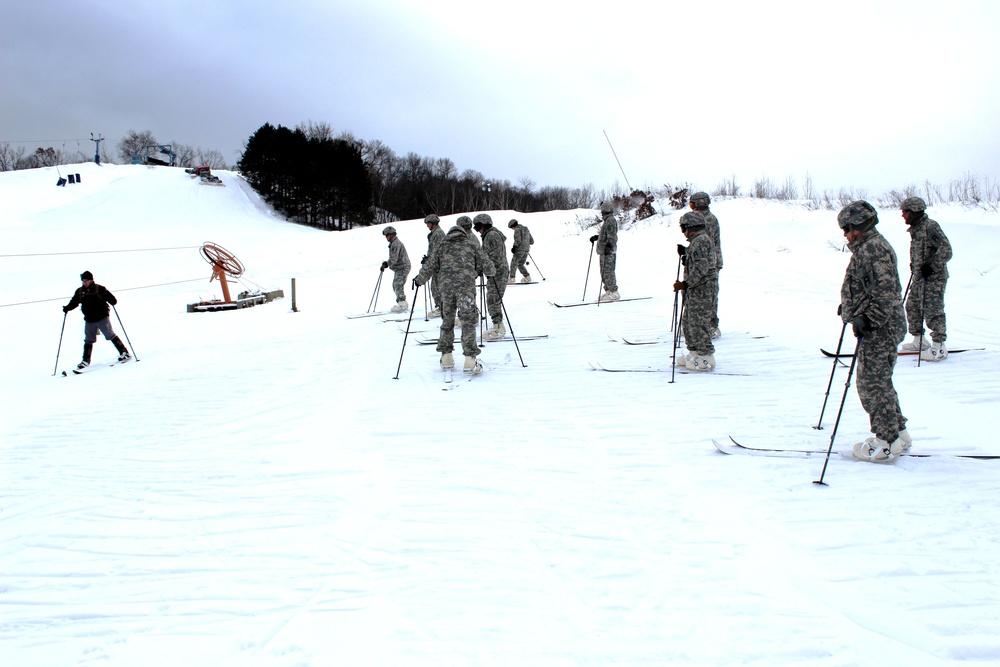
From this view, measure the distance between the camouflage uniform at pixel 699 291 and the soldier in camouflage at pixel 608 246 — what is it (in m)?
4.79

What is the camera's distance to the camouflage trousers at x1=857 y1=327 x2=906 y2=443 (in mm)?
5191

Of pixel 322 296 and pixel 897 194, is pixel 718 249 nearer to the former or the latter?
pixel 322 296

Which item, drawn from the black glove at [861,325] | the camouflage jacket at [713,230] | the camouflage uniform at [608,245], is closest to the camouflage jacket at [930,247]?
the camouflage jacket at [713,230]

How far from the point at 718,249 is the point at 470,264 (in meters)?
3.86

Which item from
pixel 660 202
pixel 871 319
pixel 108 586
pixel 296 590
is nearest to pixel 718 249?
pixel 871 319

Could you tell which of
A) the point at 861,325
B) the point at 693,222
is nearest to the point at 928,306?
the point at 693,222

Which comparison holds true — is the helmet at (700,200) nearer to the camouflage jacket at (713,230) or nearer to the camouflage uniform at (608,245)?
the camouflage jacket at (713,230)

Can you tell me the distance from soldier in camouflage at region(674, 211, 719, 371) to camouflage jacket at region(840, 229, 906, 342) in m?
2.54

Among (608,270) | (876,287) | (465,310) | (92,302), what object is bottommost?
(465,310)

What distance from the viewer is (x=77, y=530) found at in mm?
4875

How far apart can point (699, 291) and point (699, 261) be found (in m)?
0.41

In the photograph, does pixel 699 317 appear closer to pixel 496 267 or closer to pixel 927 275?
pixel 927 275

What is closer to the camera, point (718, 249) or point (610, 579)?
point (610, 579)

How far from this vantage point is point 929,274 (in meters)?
8.38
